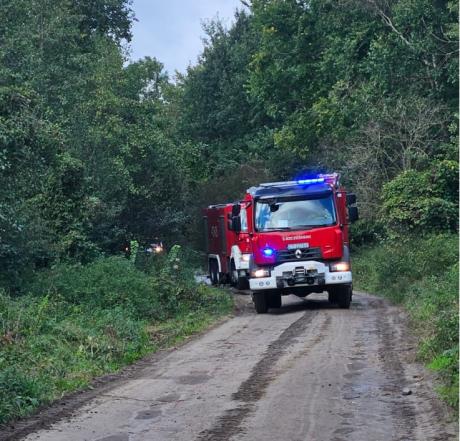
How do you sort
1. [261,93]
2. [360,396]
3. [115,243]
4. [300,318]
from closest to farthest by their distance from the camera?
[360,396] < [300,318] < [115,243] < [261,93]

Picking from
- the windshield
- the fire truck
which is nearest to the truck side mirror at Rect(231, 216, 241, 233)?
the fire truck

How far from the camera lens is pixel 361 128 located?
108ft

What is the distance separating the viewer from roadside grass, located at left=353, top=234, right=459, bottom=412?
36.1 ft

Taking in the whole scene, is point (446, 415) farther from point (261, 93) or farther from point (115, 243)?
point (261, 93)

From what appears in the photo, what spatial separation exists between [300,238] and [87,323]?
252 inches

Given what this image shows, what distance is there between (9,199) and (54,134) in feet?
8.08

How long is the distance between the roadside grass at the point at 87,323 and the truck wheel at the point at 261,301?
983 millimetres

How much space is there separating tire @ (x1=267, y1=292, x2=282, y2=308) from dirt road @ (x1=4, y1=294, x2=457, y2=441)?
19.2 ft

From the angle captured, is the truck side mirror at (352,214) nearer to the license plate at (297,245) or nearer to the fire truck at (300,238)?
the fire truck at (300,238)

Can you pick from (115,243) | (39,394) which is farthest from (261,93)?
(39,394)

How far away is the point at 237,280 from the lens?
30078 mm

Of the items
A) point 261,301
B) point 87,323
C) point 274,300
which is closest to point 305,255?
point 261,301

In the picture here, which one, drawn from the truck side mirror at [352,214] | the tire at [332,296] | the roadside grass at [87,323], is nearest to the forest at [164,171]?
the roadside grass at [87,323]

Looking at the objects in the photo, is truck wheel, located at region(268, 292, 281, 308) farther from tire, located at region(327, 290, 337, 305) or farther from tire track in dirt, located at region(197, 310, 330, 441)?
tire track in dirt, located at region(197, 310, 330, 441)
